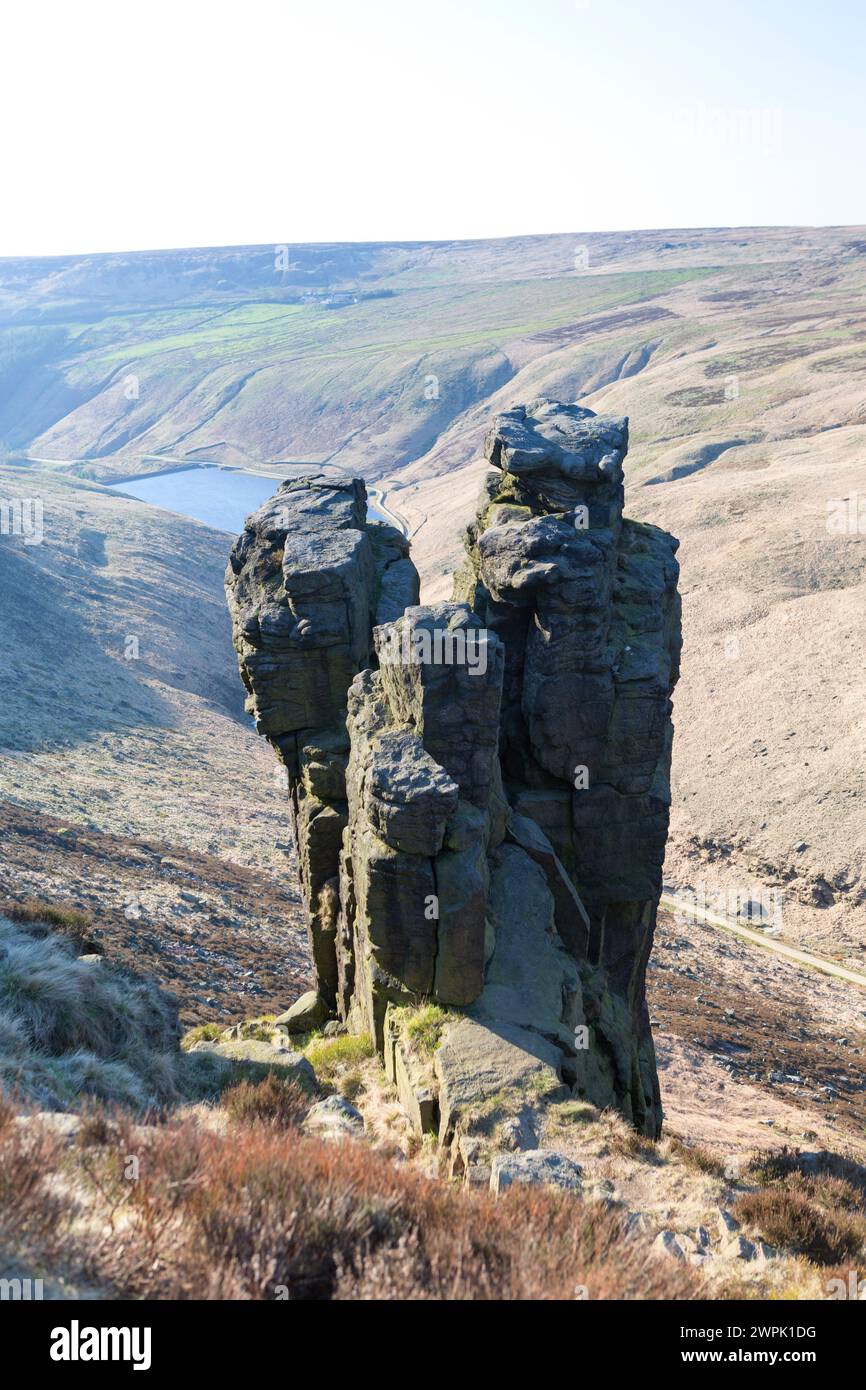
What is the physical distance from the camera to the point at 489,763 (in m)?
15.5

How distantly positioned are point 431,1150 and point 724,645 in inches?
1788

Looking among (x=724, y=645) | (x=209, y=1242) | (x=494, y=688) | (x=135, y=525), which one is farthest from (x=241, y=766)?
(x=135, y=525)

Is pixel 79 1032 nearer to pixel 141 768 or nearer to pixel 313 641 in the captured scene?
pixel 313 641

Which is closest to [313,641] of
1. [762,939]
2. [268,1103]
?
[268,1103]

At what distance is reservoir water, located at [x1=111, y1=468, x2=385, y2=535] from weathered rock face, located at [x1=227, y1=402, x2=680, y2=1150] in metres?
103

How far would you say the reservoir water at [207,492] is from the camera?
12762cm

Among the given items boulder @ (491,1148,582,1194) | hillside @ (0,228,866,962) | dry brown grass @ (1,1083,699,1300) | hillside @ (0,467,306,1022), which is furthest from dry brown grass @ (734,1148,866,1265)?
hillside @ (0,228,866,962)

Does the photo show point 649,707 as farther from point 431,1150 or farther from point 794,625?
point 794,625

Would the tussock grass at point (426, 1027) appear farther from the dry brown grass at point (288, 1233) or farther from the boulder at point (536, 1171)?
the dry brown grass at point (288, 1233)

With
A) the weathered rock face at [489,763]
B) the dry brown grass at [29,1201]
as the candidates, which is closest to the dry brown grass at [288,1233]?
the dry brown grass at [29,1201]

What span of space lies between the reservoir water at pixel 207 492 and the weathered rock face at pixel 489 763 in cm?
10277

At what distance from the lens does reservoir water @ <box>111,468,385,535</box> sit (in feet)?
419

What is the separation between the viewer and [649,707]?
19.2m

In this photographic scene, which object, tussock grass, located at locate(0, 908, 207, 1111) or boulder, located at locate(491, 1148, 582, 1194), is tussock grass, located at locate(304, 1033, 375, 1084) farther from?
boulder, located at locate(491, 1148, 582, 1194)
